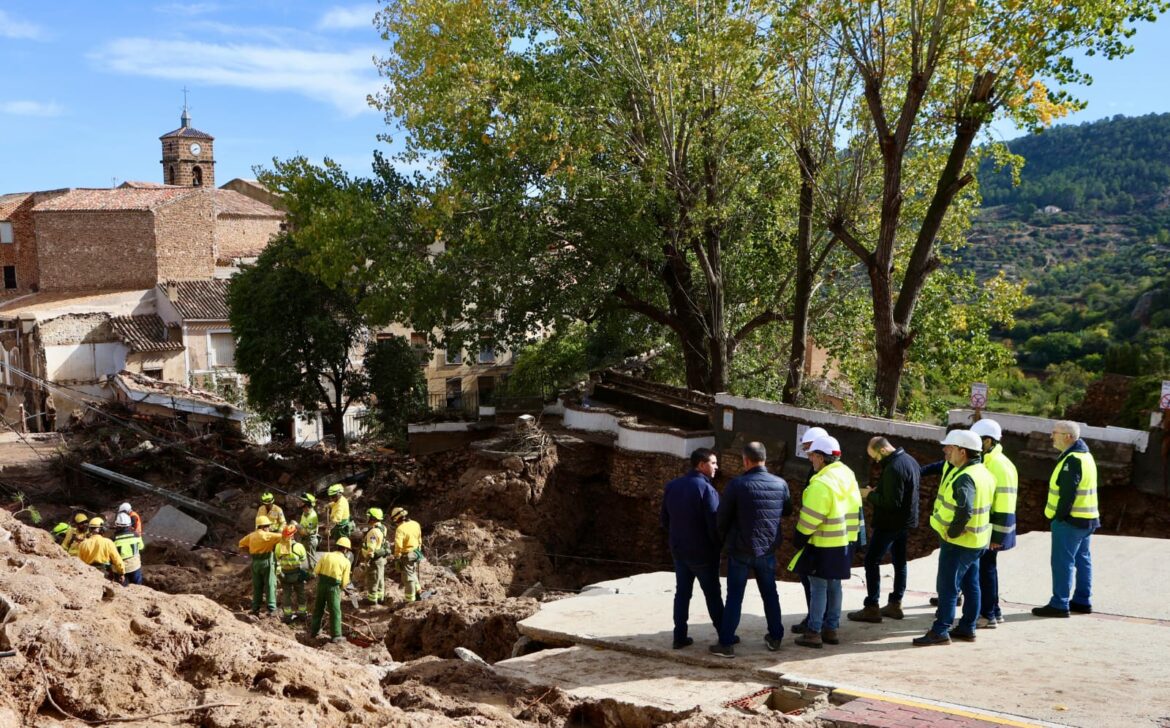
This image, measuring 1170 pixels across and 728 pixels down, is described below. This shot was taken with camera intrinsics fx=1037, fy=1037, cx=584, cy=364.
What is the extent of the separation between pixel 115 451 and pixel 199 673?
2040 cm

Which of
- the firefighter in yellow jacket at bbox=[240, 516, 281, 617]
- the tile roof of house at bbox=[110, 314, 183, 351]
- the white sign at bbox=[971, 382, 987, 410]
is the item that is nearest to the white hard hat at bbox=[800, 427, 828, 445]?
the white sign at bbox=[971, 382, 987, 410]

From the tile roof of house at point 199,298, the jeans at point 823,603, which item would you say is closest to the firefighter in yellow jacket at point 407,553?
the jeans at point 823,603

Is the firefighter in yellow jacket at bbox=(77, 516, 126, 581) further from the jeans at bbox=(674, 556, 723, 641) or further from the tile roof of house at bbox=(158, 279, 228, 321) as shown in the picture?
the tile roof of house at bbox=(158, 279, 228, 321)

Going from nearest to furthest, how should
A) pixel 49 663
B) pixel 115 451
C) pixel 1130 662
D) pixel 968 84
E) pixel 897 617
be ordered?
pixel 49 663
pixel 1130 662
pixel 897 617
pixel 968 84
pixel 115 451

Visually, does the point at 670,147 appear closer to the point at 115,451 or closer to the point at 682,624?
the point at 682,624

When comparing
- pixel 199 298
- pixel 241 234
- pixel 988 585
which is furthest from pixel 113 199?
pixel 988 585

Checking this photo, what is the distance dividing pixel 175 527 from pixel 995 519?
16482mm

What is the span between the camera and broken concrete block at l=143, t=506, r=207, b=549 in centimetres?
1984

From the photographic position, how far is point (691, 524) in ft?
26.5

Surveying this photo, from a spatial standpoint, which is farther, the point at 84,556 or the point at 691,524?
the point at 84,556

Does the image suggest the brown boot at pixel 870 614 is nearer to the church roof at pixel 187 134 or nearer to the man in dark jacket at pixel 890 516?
the man in dark jacket at pixel 890 516

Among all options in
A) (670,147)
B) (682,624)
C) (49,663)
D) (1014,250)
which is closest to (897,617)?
(682,624)

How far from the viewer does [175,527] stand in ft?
65.9

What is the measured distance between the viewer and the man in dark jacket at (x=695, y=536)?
8070 mm
